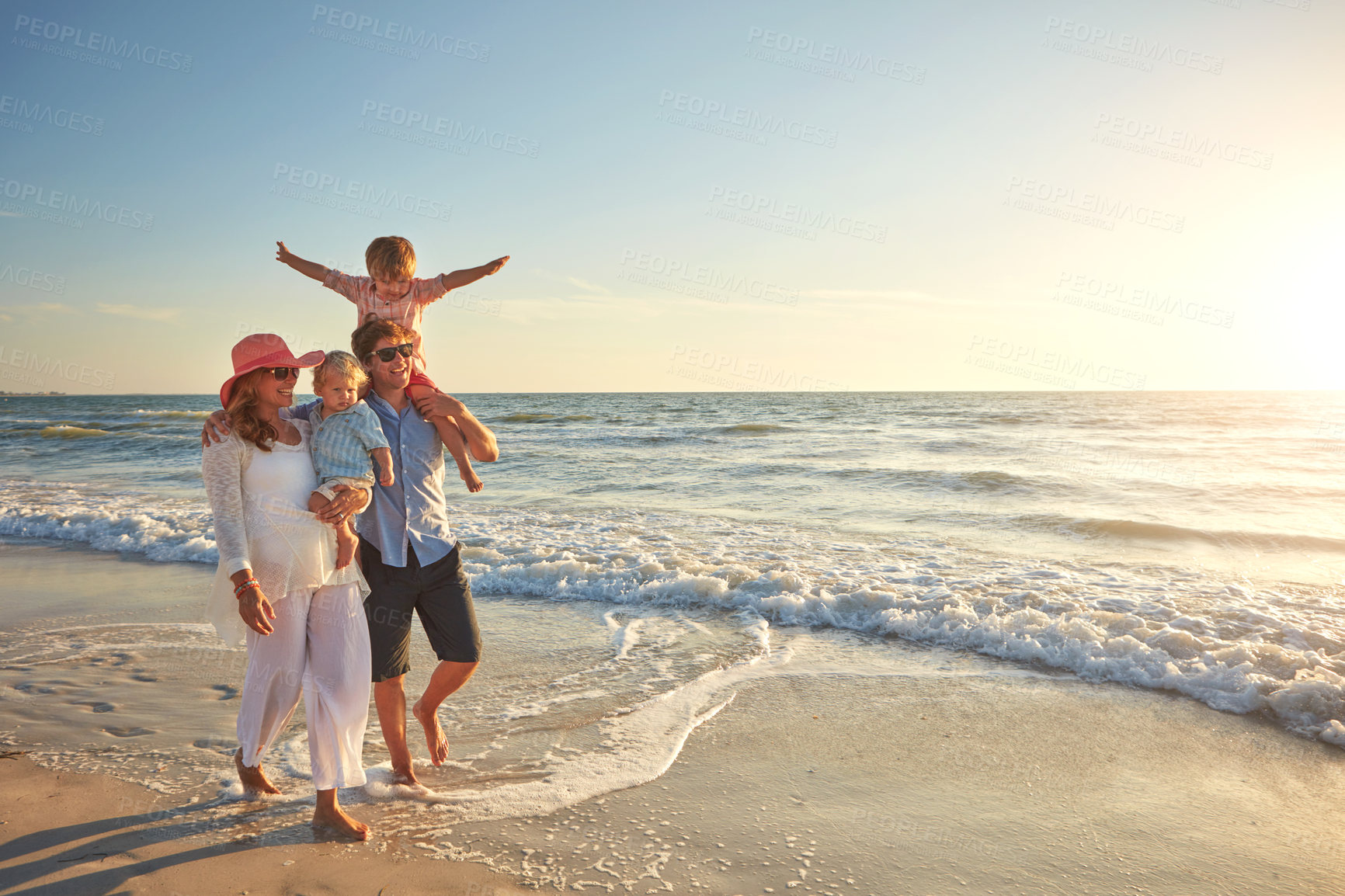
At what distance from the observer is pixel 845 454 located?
62.1 ft

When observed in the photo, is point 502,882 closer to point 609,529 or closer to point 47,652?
point 47,652

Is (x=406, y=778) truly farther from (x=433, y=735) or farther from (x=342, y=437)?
(x=342, y=437)

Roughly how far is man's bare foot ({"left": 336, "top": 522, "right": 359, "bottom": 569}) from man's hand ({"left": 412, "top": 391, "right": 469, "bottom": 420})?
1.81 feet

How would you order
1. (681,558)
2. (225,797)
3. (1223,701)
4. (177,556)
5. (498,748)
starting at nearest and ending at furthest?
1. (225,797)
2. (498,748)
3. (1223,701)
4. (681,558)
5. (177,556)

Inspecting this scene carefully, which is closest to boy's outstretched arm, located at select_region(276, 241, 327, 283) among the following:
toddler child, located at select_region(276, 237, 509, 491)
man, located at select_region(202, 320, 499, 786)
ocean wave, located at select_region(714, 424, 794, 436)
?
toddler child, located at select_region(276, 237, 509, 491)

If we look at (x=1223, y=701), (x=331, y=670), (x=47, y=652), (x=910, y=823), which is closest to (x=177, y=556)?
(x=47, y=652)

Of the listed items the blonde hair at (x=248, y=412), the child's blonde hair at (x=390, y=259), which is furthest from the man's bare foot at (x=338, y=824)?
the child's blonde hair at (x=390, y=259)

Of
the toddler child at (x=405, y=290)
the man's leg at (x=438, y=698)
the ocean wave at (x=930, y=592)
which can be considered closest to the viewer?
the toddler child at (x=405, y=290)

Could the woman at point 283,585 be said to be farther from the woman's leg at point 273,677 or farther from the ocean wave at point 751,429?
the ocean wave at point 751,429

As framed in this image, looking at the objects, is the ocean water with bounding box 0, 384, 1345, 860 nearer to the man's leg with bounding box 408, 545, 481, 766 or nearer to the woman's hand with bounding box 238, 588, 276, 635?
the man's leg with bounding box 408, 545, 481, 766

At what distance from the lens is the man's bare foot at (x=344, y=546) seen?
2818 millimetres

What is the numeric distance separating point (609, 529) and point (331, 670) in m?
6.75

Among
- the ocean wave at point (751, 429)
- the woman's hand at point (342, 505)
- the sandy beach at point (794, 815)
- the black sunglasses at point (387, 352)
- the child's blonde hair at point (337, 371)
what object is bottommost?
the sandy beach at point (794, 815)

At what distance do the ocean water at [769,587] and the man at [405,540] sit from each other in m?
0.62
